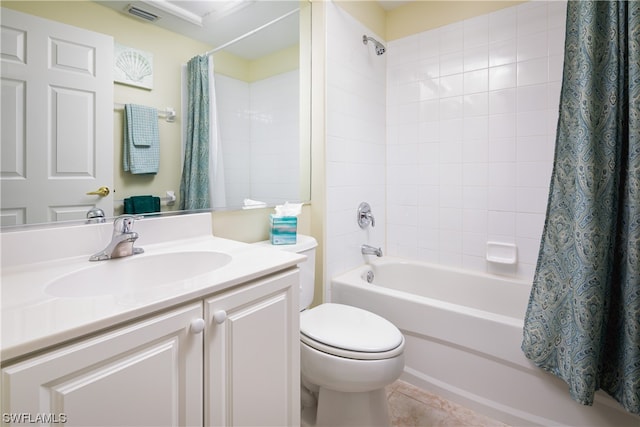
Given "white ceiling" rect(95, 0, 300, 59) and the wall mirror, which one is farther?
"white ceiling" rect(95, 0, 300, 59)

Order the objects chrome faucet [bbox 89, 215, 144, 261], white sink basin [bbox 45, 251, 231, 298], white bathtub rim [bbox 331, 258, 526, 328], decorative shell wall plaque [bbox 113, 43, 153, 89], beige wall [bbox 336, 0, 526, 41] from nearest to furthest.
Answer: white sink basin [bbox 45, 251, 231, 298] → chrome faucet [bbox 89, 215, 144, 261] → decorative shell wall plaque [bbox 113, 43, 153, 89] → white bathtub rim [bbox 331, 258, 526, 328] → beige wall [bbox 336, 0, 526, 41]

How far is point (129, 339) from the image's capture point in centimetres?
64

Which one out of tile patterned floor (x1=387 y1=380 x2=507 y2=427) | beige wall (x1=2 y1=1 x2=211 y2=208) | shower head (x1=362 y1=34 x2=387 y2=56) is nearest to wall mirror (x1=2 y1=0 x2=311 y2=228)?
beige wall (x1=2 y1=1 x2=211 y2=208)

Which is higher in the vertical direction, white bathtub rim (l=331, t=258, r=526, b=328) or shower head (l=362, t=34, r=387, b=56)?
shower head (l=362, t=34, r=387, b=56)

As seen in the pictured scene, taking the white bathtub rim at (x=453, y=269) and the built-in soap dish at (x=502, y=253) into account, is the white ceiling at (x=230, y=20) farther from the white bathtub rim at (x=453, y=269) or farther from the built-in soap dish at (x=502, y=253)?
the built-in soap dish at (x=502, y=253)

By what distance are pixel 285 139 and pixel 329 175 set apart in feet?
1.09

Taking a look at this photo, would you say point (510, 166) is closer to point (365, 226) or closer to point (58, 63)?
point (365, 226)

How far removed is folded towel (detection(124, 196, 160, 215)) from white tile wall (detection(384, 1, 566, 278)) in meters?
1.67

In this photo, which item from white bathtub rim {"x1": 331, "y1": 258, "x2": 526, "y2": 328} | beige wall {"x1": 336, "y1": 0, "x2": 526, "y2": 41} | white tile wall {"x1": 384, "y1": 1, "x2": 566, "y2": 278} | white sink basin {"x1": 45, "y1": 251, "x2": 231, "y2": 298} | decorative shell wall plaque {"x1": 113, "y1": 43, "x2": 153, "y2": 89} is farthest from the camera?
beige wall {"x1": 336, "y1": 0, "x2": 526, "y2": 41}

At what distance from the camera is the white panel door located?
902mm

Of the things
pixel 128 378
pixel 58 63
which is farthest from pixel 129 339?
pixel 58 63

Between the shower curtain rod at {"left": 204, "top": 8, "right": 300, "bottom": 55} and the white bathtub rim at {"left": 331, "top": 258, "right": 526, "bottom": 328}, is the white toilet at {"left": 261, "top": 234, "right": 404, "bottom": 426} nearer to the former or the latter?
the white bathtub rim at {"left": 331, "top": 258, "right": 526, "bottom": 328}

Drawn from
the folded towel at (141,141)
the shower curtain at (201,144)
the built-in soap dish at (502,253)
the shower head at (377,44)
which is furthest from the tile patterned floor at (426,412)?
the shower head at (377,44)

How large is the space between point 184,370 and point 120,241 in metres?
0.51
